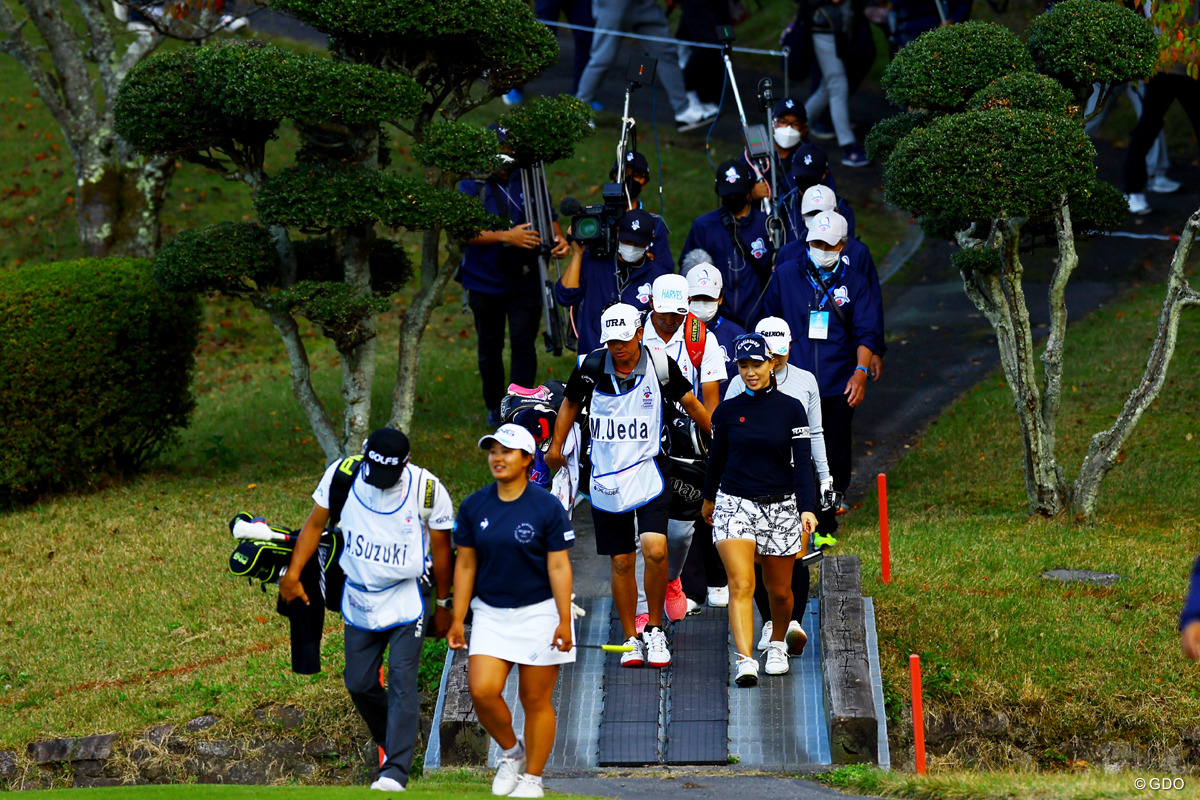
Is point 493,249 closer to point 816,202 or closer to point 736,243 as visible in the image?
point 736,243

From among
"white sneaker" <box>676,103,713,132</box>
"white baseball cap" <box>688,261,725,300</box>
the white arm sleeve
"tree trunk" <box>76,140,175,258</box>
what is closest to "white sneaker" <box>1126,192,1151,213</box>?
"white sneaker" <box>676,103,713,132</box>

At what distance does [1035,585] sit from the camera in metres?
9.37

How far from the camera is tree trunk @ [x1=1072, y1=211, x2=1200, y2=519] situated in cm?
1013

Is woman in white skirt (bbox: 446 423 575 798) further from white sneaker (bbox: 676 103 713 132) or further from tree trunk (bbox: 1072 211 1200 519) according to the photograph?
white sneaker (bbox: 676 103 713 132)

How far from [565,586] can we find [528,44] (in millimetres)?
5781

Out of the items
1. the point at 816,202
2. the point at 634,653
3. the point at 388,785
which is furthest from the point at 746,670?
the point at 816,202

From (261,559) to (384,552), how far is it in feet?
2.21

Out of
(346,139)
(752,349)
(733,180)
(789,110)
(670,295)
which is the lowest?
(752,349)

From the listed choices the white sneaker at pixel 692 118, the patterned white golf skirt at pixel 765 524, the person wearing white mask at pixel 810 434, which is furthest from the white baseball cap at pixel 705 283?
the white sneaker at pixel 692 118

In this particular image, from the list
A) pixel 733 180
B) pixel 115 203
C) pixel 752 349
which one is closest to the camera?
pixel 752 349

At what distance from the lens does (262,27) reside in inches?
1036

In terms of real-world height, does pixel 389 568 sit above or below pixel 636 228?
below

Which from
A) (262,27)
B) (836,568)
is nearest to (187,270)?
(836,568)

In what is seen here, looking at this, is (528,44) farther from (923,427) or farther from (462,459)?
(923,427)
